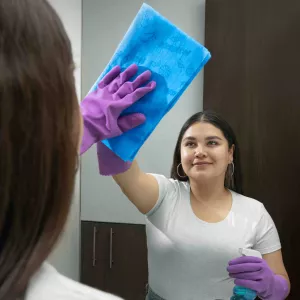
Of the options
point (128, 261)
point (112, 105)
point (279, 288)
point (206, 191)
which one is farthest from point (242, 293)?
point (128, 261)

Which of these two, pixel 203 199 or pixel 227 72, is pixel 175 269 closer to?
pixel 203 199

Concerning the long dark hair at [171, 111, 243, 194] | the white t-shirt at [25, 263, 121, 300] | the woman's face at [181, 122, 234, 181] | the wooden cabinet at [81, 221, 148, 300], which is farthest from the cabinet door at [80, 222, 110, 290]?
the white t-shirt at [25, 263, 121, 300]

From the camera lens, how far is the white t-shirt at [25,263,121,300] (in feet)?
1.11

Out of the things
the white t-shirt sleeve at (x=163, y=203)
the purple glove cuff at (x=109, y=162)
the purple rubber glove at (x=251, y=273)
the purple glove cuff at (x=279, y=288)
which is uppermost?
the purple glove cuff at (x=109, y=162)

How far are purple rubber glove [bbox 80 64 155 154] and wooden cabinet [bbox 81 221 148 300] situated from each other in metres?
0.96

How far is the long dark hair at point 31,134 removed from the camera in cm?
31

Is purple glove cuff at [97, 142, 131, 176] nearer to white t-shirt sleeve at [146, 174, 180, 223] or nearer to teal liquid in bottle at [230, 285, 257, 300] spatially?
white t-shirt sleeve at [146, 174, 180, 223]

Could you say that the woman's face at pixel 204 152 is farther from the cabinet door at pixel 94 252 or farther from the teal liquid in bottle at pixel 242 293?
the cabinet door at pixel 94 252

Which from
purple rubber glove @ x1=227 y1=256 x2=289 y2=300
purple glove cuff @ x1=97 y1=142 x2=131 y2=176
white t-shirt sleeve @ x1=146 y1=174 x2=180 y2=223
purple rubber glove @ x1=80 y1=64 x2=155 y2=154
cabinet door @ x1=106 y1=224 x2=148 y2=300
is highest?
purple rubber glove @ x1=80 y1=64 x2=155 y2=154

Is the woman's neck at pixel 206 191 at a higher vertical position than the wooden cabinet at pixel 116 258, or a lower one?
higher

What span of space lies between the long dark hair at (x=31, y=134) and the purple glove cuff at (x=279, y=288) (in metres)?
0.81

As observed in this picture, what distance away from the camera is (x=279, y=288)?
3.24 ft

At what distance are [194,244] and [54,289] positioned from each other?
66 cm

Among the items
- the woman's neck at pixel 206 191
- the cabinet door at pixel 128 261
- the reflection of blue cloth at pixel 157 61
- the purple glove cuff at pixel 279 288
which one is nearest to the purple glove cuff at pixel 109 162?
the reflection of blue cloth at pixel 157 61
